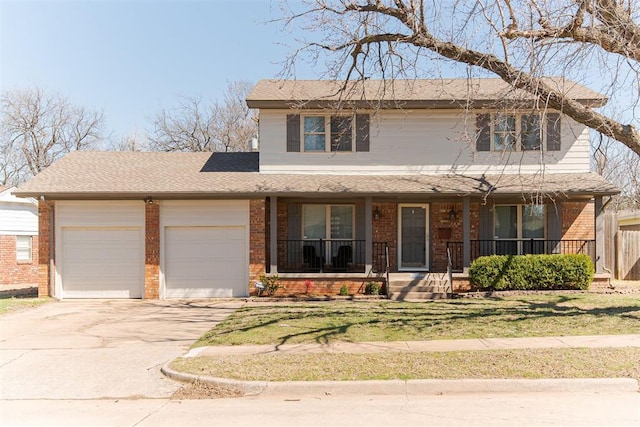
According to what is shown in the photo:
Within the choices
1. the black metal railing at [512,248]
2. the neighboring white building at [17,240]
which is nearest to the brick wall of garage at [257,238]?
the black metal railing at [512,248]

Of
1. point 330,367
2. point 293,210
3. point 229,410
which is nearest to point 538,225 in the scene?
point 293,210

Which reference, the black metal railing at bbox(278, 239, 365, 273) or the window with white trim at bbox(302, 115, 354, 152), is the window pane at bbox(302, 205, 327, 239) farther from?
the window with white trim at bbox(302, 115, 354, 152)

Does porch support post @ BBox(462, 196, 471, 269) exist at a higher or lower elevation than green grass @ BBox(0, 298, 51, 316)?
higher

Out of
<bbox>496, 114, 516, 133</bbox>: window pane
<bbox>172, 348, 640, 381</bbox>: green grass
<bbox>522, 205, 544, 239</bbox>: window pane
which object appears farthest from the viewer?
<bbox>522, 205, 544, 239</bbox>: window pane

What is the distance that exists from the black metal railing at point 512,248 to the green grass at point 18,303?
1239 cm

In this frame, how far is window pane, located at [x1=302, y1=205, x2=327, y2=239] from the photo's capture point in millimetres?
16391

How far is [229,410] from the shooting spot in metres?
Answer: 5.68

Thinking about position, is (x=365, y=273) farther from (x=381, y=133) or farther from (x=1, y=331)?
(x=1, y=331)

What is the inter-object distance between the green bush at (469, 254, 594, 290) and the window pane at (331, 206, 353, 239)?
433 cm

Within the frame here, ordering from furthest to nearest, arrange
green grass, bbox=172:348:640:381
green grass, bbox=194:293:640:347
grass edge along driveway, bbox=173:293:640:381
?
green grass, bbox=194:293:640:347 < grass edge along driveway, bbox=173:293:640:381 < green grass, bbox=172:348:640:381

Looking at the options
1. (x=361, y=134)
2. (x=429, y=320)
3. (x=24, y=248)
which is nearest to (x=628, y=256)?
(x=361, y=134)

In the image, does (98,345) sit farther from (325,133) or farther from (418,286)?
(325,133)

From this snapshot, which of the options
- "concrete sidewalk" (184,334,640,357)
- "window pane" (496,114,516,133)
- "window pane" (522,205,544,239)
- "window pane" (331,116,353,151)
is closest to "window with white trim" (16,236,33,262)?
"window pane" (331,116,353,151)

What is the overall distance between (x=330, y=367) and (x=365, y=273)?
26.6 feet
